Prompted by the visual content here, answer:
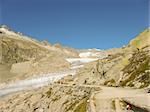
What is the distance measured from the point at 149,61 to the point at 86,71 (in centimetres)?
1900

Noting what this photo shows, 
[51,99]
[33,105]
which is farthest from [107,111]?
[33,105]

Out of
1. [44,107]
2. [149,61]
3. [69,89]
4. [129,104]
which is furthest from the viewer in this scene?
[44,107]

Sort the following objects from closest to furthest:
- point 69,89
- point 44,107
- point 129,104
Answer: point 129,104, point 69,89, point 44,107

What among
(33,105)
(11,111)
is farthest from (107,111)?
(11,111)

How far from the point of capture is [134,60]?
5844cm

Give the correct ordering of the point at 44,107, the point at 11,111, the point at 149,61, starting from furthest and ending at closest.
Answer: the point at 11,111
the point at 44,107
the point at 149,61

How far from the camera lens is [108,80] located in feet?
192

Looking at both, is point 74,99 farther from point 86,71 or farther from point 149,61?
point 86,71

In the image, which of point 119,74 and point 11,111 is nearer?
point 119,74

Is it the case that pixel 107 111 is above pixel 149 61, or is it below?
below

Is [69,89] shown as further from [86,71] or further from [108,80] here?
[86,71]

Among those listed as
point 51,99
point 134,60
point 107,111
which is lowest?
point 107,111

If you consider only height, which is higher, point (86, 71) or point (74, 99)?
point (86, 71)

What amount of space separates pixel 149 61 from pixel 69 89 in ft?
42.2
